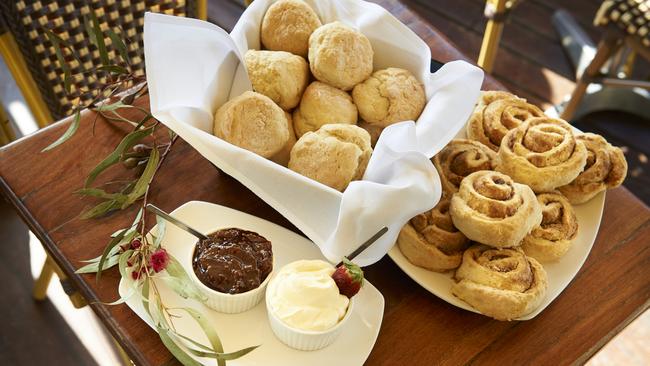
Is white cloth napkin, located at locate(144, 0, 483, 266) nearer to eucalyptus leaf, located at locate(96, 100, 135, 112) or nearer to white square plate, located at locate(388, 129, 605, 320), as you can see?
white square plate, located at locate(388, 129, 605, 320)

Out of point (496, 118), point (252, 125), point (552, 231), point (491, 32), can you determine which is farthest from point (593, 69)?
point (252, 125)

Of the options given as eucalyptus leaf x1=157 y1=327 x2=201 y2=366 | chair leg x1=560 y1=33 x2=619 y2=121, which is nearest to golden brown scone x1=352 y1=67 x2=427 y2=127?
eucalyptus leaf x1=157 y1=327 x2=201 y2=366

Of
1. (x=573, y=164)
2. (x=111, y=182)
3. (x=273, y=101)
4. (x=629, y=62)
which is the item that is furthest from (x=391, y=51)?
(x=629, y=62)

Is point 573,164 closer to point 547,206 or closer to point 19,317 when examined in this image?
point 547,206

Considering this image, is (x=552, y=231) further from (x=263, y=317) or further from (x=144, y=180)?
(x=144, y=180)

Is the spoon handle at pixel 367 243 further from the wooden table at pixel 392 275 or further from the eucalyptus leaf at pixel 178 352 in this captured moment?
the eucalyptus leaf at pixel 178 352

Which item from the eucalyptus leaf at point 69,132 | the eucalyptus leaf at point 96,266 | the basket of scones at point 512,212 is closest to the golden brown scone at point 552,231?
the basket of scones at point 512,212
